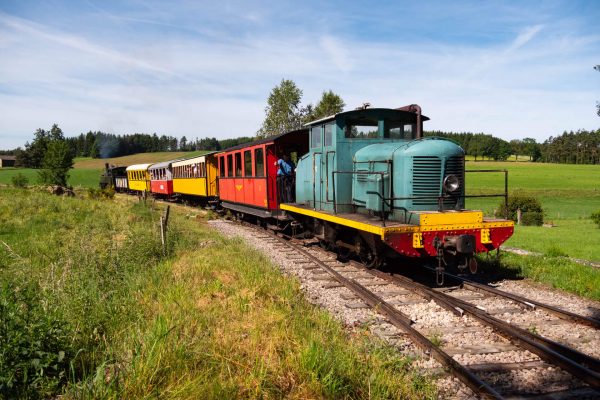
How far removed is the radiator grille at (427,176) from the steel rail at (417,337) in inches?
77.4

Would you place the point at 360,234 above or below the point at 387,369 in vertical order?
above

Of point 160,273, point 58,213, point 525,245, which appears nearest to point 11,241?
point 58,213

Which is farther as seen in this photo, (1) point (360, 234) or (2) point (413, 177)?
(1) point (360, 234)

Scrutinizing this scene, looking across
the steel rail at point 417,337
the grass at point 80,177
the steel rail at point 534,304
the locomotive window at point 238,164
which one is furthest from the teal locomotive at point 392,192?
the grass at point 80,177

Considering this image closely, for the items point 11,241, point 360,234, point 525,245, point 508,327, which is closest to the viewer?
point 508,327

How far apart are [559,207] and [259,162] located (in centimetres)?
3359

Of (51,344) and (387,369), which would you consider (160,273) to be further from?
(387,369)

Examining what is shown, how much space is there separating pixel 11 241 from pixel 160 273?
Result: 666 cm

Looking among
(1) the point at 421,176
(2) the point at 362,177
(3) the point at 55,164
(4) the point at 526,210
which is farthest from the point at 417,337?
(3) the point at 55,164

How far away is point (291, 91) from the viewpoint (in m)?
48.1

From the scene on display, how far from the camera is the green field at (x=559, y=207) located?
1391 centimetres

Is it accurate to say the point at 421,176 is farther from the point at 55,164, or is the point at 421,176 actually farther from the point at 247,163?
the point at 55,164

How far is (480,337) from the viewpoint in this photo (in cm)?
538

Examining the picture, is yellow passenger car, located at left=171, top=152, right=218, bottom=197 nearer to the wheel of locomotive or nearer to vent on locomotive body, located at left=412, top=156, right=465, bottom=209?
the wheel of locomotive
